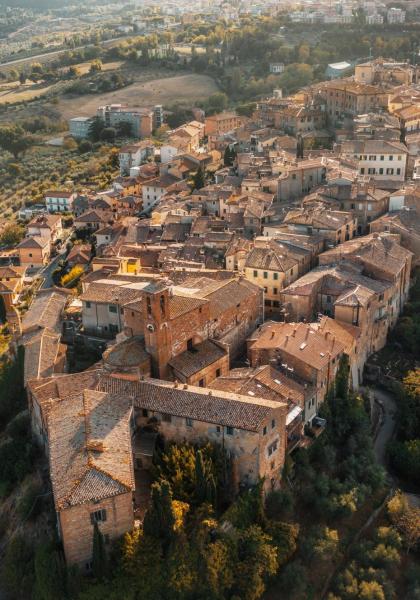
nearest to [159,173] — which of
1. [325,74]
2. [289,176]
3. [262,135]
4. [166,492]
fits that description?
Result: [262,135]

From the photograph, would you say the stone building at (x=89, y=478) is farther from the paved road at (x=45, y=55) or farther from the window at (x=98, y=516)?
the paved road at (x=45, y=55)

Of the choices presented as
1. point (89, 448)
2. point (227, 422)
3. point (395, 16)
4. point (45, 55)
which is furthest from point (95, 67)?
point (89, 448)

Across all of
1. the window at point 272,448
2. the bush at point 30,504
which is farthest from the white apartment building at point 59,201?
the window at point 272,448

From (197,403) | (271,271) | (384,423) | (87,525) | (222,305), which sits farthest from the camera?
(271,271)

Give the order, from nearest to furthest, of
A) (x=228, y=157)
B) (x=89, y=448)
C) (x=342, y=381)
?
(x=89, y=448) < (x=342, y=381) < (x=228, y=157)

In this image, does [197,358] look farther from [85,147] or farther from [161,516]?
[85,147]

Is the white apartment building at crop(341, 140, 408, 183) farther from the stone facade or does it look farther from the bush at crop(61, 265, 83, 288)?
the stone facade
